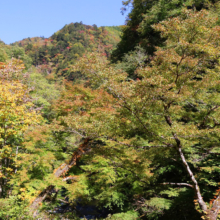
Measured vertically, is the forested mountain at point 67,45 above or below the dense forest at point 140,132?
above

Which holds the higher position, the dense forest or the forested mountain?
the forested mountain

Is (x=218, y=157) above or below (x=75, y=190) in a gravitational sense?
above

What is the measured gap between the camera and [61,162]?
9305 millimetres

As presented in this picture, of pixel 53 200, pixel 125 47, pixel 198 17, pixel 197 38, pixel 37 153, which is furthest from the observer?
pixel 125 47

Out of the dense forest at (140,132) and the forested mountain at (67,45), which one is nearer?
the dense forest at (140,132)

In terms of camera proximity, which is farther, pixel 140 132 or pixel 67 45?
pixel 67 45

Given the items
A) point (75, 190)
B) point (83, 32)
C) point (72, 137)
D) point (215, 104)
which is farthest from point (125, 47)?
point (83, 32)

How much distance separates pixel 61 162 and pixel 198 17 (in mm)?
9384

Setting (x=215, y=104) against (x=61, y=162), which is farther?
(x=61, y=162)

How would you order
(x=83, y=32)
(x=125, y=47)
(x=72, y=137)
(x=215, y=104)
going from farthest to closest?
(x=83, y=32) → (x=125, y=47) → (x=72, y=137) → (x=215, y=104)

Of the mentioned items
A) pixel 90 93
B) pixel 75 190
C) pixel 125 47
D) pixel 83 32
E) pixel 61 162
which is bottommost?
pixel 75 190

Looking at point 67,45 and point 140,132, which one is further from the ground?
point 67,45

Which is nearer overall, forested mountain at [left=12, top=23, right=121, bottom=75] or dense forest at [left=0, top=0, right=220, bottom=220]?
dense forest at [left=0, top=0, right=220, bottom=220]

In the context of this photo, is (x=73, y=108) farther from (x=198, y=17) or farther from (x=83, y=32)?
(x=83, y=32)
